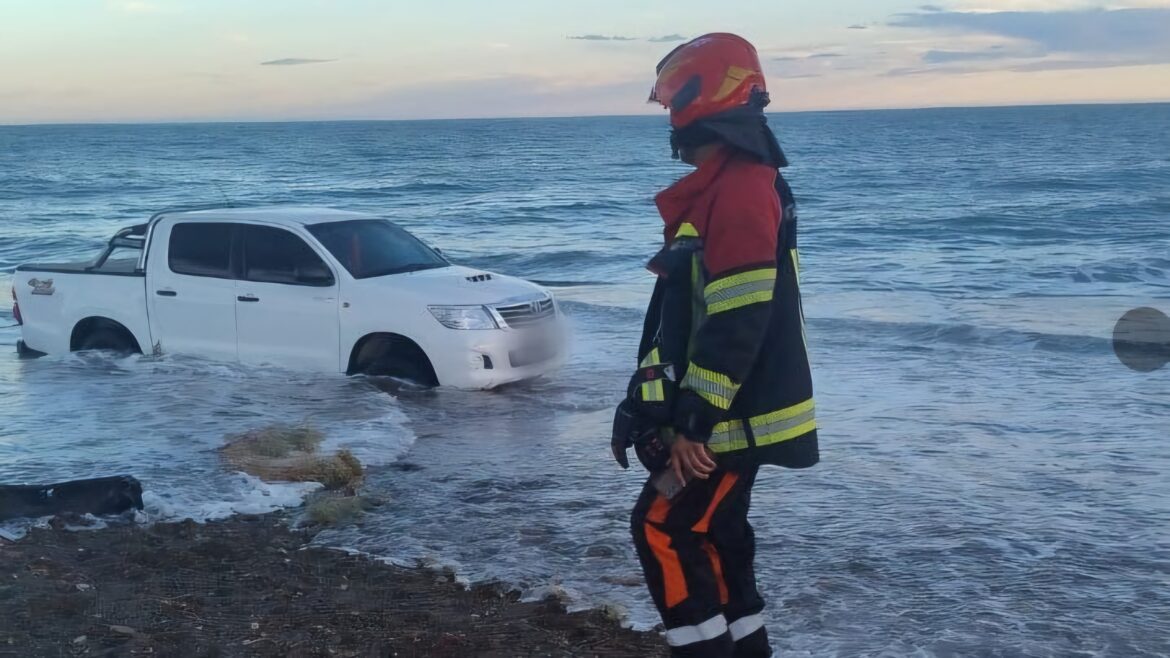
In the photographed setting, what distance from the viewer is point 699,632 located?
10.5ft

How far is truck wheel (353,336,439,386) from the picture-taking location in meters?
9.60

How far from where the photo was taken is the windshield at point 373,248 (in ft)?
32.6

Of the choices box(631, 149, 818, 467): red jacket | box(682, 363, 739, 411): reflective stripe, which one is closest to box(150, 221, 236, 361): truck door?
box(631, 149, 818, 467): red jacket

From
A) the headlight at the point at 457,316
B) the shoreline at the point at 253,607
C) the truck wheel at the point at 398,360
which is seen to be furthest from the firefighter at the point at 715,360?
the truck wheel at the point at 398,360

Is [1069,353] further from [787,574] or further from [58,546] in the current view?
[58,546]

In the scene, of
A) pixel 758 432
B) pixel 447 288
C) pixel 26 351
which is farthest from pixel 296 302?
pixel 758 432

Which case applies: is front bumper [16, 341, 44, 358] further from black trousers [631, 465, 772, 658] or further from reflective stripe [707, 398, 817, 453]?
reflective stripe [707, 398, 817, 453]

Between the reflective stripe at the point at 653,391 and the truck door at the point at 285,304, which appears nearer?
the reflective stripe at the point at 653,391

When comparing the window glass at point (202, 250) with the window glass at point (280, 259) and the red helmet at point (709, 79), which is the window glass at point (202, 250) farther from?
the red helmet at point (709, 79)

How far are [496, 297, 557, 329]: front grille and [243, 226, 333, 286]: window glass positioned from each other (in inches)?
60.7

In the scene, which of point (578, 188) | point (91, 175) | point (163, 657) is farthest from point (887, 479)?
point (91, 175)

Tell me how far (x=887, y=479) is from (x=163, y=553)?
419 centimetres

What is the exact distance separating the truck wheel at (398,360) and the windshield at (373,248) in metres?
0.61

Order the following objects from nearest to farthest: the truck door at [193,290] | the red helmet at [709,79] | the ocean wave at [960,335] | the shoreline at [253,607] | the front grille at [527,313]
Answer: the red helmet at [709,79]
the shoreline at [253,607]
the front grille at [527,313]
the truck door at [193,290]
the ocean wave at [960,335]
